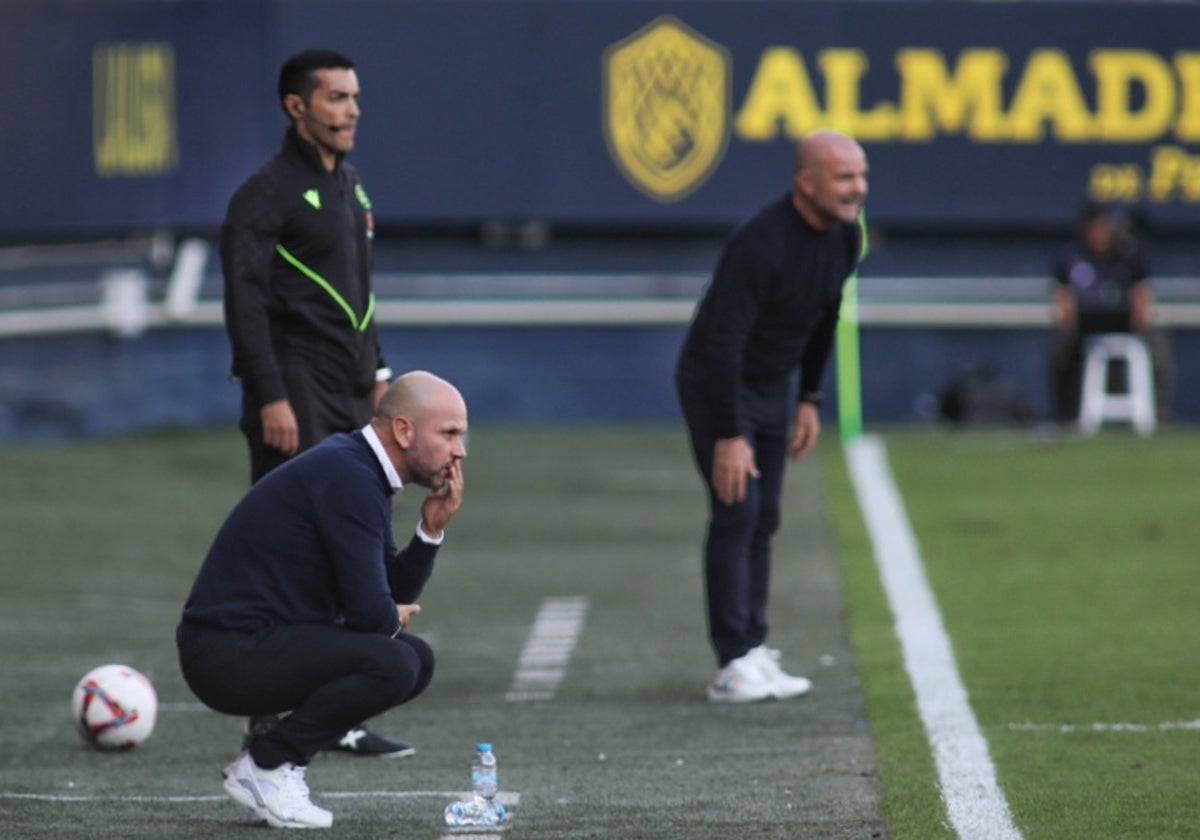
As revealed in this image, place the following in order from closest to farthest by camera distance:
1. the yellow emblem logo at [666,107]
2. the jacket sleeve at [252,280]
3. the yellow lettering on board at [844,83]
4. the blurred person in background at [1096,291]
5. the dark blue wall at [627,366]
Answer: the jacket sleeve at [252,280] → the blurred person in background at [1096,291] → the yellow emblem logo at [666,107] → the yellow lettering on board at [844,83] → the dark blue wall at [627,366]

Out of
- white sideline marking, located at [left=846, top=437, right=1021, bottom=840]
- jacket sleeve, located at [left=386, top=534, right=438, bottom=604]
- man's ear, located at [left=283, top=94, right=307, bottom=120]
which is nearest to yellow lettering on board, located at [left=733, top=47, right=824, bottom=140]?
white sideline marking, located at [left=846, top=437, right=1021, bottom=840]

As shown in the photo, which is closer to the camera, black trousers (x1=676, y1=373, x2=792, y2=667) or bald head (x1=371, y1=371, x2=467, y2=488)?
bald head (x1=371, y1=371, x2=467, y2=488)

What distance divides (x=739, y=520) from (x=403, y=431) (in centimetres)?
267

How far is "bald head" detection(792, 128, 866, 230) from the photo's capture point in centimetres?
826

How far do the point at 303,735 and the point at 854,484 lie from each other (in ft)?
32.1

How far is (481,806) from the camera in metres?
6.35

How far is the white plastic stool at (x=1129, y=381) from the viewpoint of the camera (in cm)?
1903

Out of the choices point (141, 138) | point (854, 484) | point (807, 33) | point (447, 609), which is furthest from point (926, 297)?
point (447, 609)

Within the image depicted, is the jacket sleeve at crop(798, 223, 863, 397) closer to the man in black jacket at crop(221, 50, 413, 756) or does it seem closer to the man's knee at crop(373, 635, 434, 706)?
the man in black jacket at crop(221, 50, 413, 756)

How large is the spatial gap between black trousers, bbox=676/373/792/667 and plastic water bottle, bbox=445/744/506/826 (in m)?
2.26

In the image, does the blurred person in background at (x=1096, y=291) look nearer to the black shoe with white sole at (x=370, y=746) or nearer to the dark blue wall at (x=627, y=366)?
the dark blue wall at (x=627, y=366)

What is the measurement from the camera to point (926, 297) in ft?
67.1

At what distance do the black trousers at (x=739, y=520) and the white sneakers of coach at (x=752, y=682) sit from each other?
0.05 metres

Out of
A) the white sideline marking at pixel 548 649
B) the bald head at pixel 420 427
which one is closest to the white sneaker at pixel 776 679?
the white sideline marking at pixel 548 649
